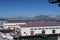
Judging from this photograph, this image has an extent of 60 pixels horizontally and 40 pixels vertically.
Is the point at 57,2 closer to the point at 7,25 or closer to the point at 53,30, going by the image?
the point at 53,30

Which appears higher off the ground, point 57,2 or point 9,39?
point 57,2

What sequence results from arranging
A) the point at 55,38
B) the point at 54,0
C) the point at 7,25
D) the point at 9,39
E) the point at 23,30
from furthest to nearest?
the point at 7,25
the point at 23,30
the point at 55,38
the point at 9,39
the point at 54,0

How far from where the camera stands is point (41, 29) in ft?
83.1

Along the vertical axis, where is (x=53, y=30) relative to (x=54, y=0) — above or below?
below

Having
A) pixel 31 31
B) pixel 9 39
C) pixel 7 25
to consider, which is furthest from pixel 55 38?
pixel 7 25

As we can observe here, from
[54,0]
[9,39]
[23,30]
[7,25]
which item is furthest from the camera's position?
[7,25]

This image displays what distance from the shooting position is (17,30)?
25312 mm

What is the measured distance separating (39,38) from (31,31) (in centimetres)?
591

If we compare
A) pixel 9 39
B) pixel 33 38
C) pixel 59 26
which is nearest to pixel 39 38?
pixel 33 38

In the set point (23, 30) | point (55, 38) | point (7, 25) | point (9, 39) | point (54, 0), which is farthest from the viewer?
point (7, 25)

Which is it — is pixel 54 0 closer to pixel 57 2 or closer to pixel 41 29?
pixel 57 2

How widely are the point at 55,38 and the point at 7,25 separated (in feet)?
36.3

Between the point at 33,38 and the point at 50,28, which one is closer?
the point at 33,38

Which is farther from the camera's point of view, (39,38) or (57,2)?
(39,38)
